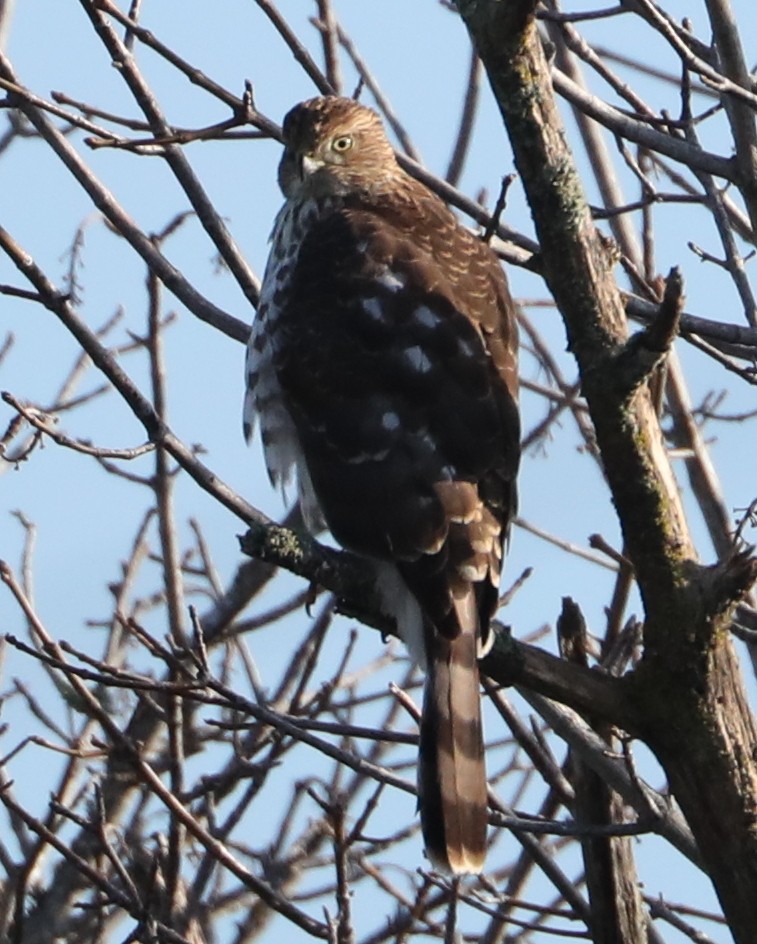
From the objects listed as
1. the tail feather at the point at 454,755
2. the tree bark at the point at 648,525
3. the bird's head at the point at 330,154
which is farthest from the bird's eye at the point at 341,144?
the tree bark at the point at 648,525

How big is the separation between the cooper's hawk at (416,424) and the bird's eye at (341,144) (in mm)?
448

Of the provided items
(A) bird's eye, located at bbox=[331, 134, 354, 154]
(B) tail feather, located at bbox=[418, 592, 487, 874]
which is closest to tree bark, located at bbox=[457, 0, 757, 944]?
(B) tail feather, located at bbox=[418, 592, 487, 874]

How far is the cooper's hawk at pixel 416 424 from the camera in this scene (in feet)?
11.5

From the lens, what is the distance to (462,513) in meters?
3.68

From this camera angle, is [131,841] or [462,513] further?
[131,841]

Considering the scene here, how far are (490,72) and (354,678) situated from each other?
8.04 ft

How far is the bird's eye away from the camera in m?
4.92

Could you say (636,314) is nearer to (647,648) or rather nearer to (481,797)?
(647,648)

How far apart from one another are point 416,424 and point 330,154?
1.36 m

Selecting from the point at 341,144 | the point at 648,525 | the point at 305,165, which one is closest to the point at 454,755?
the point at 648,525

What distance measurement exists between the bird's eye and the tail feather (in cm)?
178

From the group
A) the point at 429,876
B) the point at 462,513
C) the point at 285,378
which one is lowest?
the point at 429,876

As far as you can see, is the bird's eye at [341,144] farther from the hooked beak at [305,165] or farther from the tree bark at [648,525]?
the tree bark at [648,525]

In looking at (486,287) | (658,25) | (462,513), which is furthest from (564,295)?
(486,287)
